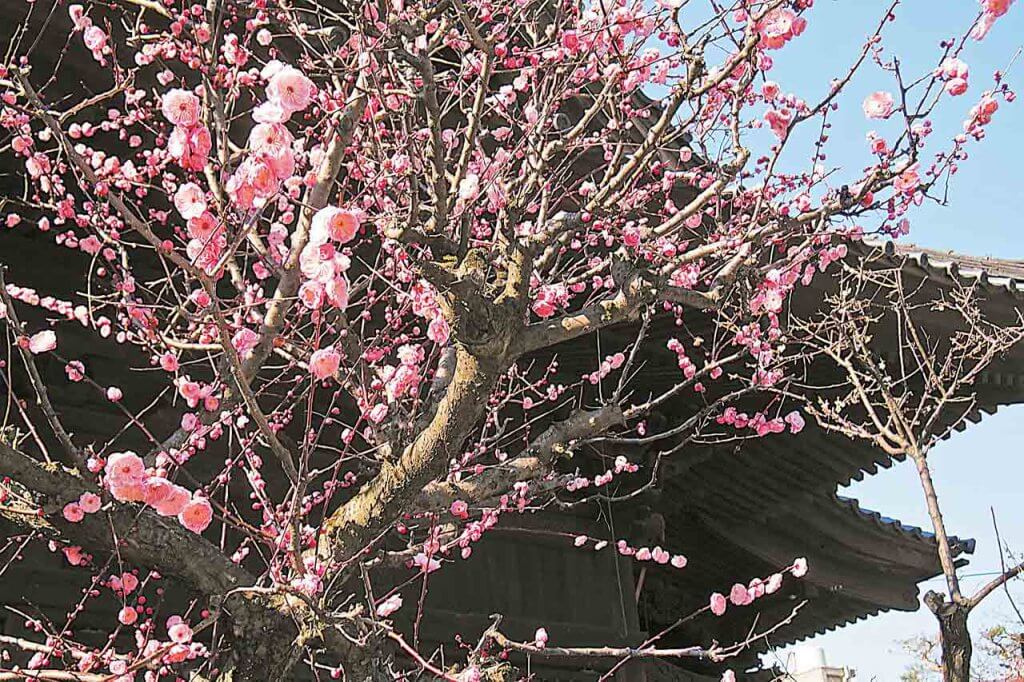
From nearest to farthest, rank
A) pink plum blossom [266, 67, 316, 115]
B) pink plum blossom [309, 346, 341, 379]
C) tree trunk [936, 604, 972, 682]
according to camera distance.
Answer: pink plum blossom [266, 67, 316, 115], pink plum blossom [309, 346, 341, 379], tree trunk [936, 604, 972, 682]

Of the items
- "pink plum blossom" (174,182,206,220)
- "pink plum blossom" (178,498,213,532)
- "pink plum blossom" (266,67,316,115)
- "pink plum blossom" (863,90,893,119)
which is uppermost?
"pink plum blossom" (863,90,893,119)

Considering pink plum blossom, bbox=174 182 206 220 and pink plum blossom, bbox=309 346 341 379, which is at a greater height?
pink plum blossom, bbox=174 182 206 220

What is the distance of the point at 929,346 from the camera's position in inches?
250

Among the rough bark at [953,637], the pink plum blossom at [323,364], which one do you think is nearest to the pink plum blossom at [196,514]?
the pink plum blossom at [323,364]

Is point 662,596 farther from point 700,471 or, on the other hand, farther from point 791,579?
point 700,471

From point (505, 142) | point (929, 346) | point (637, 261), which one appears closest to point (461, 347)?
point (637, 261)

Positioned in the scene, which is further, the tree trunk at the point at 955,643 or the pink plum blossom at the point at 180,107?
the tree trunk at the point at 955,643

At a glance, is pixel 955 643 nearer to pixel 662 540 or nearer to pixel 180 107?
pixel 662 540

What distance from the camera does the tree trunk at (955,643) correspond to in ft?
14.2

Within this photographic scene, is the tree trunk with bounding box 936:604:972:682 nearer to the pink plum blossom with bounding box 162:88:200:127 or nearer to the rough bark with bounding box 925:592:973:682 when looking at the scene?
the rough bark with bounding box 925:592:973:682

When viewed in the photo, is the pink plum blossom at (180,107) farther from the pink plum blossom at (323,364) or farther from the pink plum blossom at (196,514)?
the pink plum blossom at (196,514)

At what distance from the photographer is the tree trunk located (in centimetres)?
432

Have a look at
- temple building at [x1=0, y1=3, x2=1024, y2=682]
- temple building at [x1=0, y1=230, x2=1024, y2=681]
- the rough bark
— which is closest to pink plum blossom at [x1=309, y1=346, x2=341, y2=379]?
temple building at [x1=0, y1=3, x2=1024, y2=682]

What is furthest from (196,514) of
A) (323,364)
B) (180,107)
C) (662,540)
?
(662,540)
